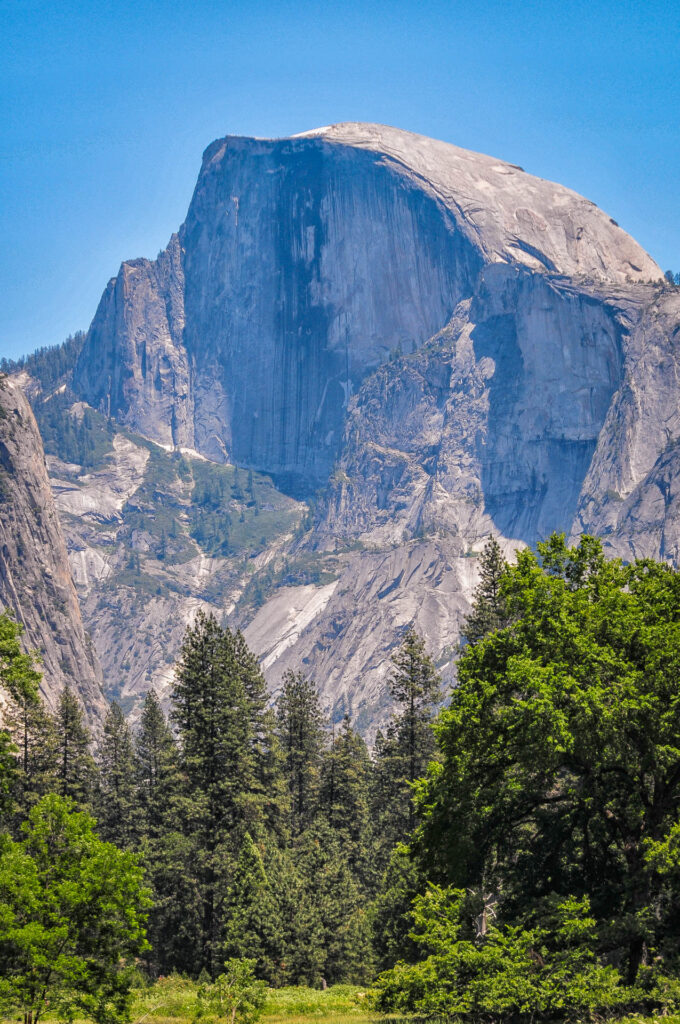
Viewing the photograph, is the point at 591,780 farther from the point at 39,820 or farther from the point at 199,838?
the point at 199,838

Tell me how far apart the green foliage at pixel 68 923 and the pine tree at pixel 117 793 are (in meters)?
39.8

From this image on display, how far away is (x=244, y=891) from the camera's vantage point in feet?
170

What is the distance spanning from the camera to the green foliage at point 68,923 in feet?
83.0

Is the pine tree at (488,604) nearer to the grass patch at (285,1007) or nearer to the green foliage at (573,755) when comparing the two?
the grass patch at (285,1007)

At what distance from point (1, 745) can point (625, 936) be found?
16797 mm

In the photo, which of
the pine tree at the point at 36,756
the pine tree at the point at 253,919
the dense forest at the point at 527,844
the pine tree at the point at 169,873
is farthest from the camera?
the pine tree at the point at 36,756

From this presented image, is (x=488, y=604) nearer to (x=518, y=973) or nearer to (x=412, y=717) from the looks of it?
(x=412, y=717)

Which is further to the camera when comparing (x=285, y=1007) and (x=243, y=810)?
(x=243, y=810)

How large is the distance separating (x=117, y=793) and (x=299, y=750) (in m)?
13.1

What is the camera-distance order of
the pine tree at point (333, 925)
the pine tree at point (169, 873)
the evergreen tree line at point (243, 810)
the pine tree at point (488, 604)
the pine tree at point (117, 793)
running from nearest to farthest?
1. the pine tree at point (333, 925)
2. the evergreen tree line at point (243, 810)
3. the pine tree at point (488, 604)
4. the pine tree at point (169, 873)
5. the pine tree at point (117, 793)

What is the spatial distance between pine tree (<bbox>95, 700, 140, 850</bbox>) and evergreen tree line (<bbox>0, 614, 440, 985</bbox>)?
14 cm

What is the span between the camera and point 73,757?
231ft

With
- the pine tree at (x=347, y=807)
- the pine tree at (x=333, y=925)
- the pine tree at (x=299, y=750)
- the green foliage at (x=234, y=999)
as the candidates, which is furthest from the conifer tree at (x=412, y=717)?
the green foliage at (x=234, y=999)

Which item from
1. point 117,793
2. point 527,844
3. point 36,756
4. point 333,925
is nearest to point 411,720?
point 333,925
